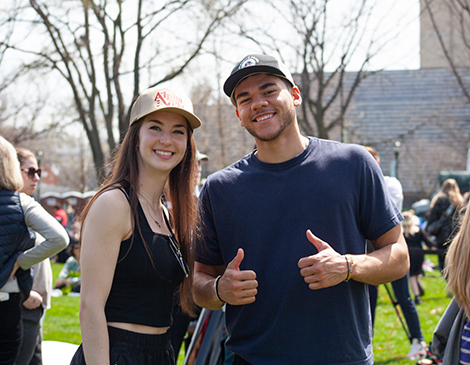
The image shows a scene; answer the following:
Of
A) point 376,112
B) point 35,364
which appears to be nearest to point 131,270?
point 35,364

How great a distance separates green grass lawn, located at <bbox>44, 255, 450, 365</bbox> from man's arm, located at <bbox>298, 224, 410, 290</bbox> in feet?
12.2

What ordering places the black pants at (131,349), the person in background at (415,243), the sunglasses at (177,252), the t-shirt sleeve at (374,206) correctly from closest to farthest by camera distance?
the black pants at (131,349) < the t-shirt sleeve at (374,206) < the sunglasses at (177,252) < the person in background at (415,243)

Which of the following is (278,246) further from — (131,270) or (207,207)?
(131,270)

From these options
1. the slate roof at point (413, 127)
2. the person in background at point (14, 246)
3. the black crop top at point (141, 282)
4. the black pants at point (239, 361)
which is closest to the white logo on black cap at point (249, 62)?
the black crop top at point (141, 282)

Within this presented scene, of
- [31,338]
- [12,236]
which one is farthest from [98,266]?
[31,338]

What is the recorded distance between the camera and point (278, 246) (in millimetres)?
2295

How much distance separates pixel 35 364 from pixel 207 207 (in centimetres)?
252

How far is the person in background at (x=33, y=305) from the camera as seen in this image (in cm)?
380

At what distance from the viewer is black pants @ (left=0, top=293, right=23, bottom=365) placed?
334 centimetres

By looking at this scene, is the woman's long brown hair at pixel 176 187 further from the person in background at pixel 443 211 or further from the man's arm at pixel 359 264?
the person in background at pixel 443 211

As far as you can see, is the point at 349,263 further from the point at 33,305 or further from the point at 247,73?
the point at 33,305

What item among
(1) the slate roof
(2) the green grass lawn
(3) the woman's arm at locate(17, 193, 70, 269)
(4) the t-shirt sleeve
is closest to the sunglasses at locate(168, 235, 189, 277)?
(4) the t-shirt sleeve

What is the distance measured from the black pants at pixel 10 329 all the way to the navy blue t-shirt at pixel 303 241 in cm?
190

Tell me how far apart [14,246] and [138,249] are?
1704 mm
